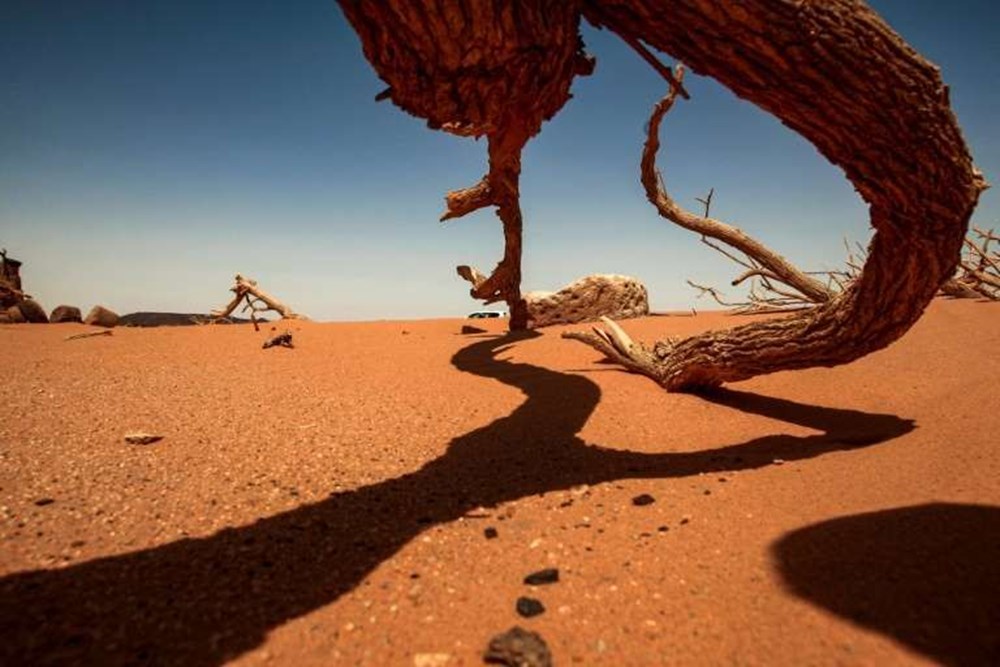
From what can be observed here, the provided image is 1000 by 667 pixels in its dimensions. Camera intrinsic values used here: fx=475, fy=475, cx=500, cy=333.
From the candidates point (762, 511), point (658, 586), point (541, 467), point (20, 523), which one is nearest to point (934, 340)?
point (762, 511)

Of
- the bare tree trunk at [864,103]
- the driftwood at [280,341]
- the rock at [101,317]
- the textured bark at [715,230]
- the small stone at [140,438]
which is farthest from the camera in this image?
the rock at [101,317]

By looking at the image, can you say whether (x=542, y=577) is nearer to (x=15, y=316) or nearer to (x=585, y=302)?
(x=585, y=302)

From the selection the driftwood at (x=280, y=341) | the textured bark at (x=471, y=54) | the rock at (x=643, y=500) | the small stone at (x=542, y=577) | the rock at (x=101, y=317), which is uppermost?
the textured bark at (x=471, y=54)

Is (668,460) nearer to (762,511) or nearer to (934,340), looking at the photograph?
(762,511)

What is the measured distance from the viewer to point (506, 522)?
2.21 metres

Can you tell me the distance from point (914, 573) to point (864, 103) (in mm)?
2050

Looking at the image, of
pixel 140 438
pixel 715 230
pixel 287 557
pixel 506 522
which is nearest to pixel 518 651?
pixel 506 522

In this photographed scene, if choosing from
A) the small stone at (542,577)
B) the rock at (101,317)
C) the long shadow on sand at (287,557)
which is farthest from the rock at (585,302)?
the rock at (101,317)

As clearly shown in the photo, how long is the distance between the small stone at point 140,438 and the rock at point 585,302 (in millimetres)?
7555

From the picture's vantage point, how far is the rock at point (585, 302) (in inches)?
397

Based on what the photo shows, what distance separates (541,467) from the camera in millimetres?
2869

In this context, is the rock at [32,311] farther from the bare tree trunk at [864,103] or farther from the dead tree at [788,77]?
the bare tree trunk at [864,103]

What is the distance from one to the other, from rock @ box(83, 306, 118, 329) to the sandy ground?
8.64 meters

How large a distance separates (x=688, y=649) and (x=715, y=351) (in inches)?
118
